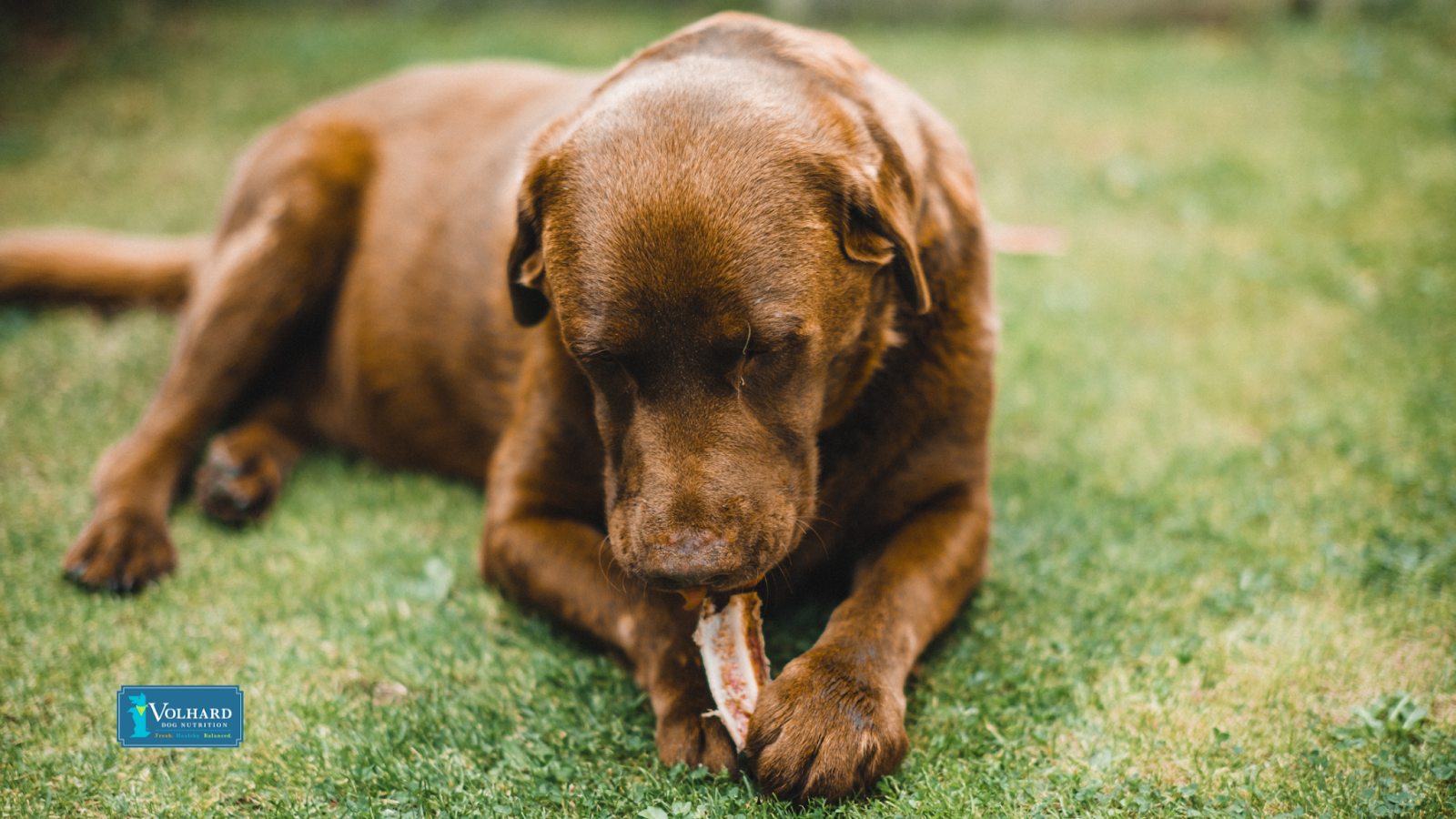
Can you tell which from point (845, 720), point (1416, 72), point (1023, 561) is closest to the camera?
point (845, 720)

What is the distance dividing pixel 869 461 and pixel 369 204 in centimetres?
237

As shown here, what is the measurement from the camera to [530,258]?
259 centimetres

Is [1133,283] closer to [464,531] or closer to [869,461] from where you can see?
[869,461]

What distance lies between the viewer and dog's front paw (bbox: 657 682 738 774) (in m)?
2.29

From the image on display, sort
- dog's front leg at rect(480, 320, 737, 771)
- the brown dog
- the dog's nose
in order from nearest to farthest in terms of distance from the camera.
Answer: the dog's nose → the brown dog → dog's front leg at rect(480, 320, 737, 771)

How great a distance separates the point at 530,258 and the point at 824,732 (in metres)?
1.34

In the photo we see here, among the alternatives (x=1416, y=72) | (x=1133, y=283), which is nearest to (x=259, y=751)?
(x=1133, y=283)

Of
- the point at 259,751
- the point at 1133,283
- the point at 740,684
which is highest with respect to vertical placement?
the point at 740,684

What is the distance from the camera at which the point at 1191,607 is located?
2.98m

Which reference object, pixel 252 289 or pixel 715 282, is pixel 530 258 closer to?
pixel 715 282

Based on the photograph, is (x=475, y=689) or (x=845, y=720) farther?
(x=475, y=689)

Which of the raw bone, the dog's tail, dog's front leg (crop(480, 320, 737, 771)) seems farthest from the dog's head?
the dog's tail

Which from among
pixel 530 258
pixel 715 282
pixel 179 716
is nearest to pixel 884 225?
pixel 715 282

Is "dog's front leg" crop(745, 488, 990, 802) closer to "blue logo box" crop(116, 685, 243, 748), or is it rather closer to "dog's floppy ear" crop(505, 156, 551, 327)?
"dog's floppy ear" crop(505, 156, 551, 327)
